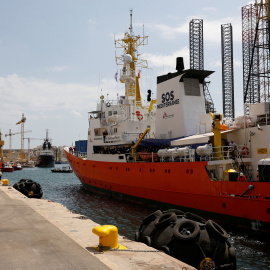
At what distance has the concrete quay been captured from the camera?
21.1ft

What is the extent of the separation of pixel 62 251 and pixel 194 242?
3275 millimetres

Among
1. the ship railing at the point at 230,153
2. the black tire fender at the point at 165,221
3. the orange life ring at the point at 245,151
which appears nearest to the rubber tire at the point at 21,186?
the ship railing at the point at 230,153

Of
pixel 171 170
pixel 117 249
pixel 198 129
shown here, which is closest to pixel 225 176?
pixel 171 170

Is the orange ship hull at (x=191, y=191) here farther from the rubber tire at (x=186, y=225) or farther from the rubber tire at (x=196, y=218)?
the rubber tire at (x=186, y=225)

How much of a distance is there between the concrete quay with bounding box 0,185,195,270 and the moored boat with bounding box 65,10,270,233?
721 centimetres

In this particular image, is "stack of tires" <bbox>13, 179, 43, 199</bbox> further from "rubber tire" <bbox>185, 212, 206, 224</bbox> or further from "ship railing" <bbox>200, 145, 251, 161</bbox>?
"rubber tire" <bbox>185, 212, 206, 224</bbox>

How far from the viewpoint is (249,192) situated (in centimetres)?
1414

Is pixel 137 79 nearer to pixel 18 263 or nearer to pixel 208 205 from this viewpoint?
pixel 208 205

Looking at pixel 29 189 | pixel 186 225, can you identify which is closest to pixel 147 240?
pixel 186 225

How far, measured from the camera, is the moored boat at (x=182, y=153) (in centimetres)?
1509

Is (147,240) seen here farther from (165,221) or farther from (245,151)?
(245,151)

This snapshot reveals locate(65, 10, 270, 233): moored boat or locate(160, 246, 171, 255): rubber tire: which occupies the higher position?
locate(65, 10, 270, 233): moored boat

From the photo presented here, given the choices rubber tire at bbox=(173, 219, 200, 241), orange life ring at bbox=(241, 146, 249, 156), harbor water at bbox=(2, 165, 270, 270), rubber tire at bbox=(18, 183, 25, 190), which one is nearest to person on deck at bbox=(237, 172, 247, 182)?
orange life ring at bbox=(241, 146, 249, 156)

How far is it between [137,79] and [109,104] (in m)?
3.95
